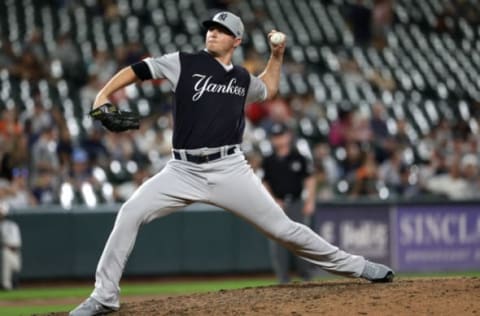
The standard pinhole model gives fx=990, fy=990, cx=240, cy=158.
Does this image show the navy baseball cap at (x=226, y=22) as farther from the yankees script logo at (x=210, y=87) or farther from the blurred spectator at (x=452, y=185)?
the blurred spectator at (x=452, y=185)

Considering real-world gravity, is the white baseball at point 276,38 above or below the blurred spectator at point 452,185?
above

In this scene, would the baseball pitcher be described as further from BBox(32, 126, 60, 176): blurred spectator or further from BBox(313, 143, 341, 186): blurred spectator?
BBox(313, 143, 341, 186): blurred spectator

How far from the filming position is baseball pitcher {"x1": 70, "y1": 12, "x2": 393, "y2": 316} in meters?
5.78

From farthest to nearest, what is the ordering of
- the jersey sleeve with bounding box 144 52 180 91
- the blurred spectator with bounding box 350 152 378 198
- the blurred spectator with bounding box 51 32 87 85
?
the blurred spectator with bounding box 51 32 87 85 → the blurred spectator with bounding box 350 152 378 198 → the jersey sleeve with bounding box 144 52 180 91

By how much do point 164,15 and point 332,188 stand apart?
5.96 metres

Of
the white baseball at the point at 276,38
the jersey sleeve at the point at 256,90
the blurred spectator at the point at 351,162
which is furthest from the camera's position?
the blurred spectator at the point at 351,162

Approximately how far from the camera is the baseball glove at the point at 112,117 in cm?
568

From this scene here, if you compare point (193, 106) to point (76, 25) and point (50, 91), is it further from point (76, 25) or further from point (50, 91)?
point (76, 25)

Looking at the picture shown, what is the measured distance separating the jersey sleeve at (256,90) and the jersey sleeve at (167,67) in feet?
1.80

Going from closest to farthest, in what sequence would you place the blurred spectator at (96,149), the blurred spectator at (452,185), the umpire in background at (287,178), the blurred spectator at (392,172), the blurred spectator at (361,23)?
the umpire in background at (287,178), the blurred spectator at (96,149), the blurred spectator at (452,185), the blurred spectator at (392,172), the blurred spectator at (361,23)

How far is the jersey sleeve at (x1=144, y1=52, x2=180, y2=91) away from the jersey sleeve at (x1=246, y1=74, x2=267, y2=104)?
1.80ft

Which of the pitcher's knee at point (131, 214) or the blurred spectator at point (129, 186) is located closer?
the pitcher's knee at point (131, 214)

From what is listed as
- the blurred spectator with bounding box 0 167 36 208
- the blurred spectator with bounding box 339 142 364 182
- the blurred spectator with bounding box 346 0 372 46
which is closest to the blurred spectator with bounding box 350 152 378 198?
the blurred spectator with bounding box 339 142 364 182

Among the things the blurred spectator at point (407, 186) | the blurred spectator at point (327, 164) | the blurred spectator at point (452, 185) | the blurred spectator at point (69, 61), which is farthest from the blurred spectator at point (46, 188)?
the blurred spectator at point (452, 185)
